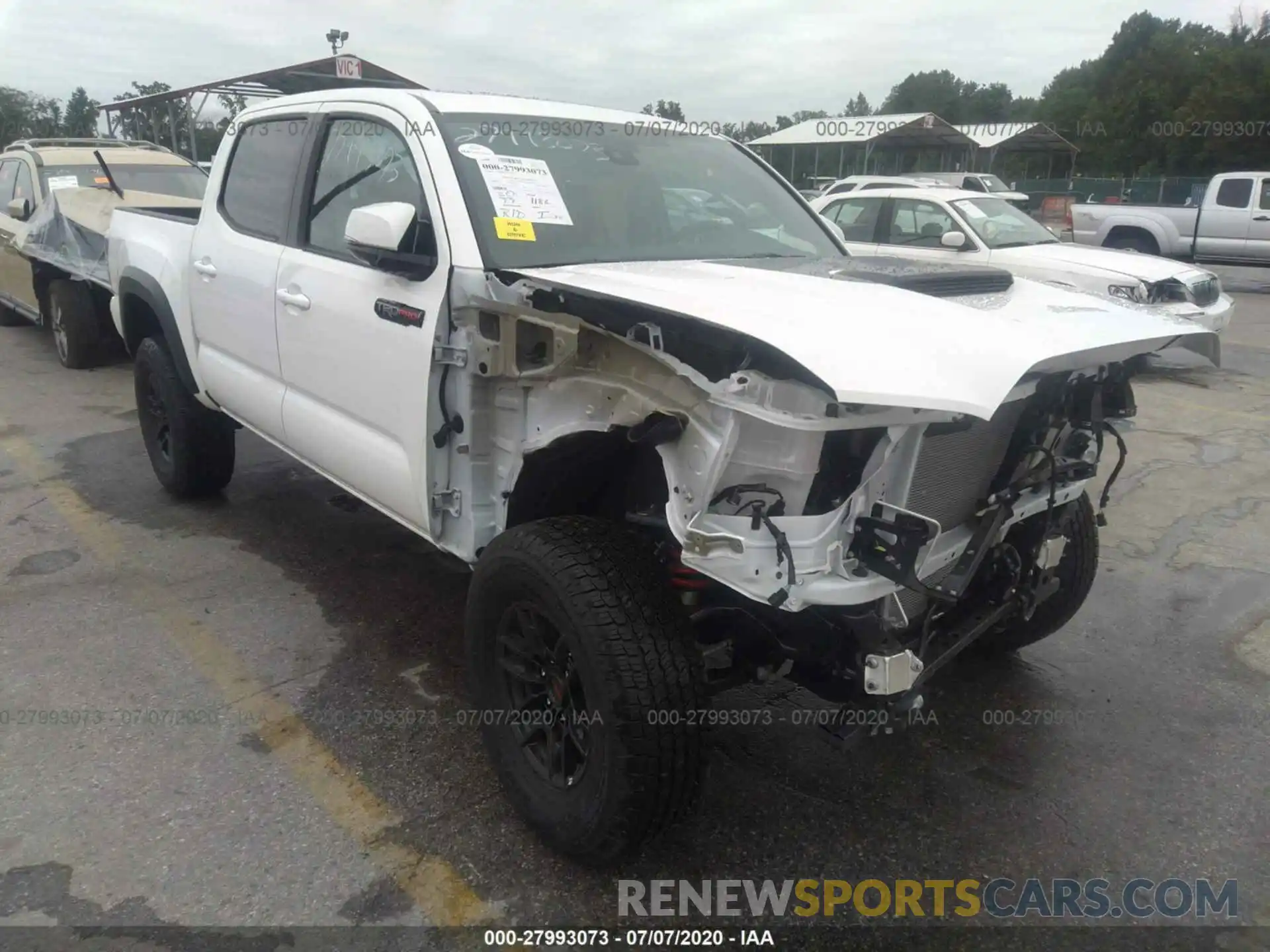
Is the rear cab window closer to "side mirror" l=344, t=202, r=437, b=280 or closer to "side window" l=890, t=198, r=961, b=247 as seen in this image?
"side mirror" l=344, t=202, r=437, b=280

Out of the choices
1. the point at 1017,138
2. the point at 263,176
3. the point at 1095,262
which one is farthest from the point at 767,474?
the point at 1017,138

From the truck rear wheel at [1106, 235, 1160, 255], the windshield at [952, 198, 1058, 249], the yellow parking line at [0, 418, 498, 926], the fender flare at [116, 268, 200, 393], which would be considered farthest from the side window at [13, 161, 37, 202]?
the truck rear wheel at [1106, 235, 1160, 255]

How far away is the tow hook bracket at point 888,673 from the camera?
6.89 feet

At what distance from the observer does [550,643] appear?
2529mm

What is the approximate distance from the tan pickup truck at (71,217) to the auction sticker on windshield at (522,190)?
5.55 metres

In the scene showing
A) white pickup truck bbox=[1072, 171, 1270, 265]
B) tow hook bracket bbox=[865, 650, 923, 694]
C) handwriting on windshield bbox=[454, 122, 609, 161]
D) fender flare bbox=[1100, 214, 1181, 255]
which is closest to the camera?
tow hook bracket bbox=[865, 650, 923, 694]

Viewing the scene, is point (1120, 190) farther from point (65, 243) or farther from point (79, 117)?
point (79, 117)

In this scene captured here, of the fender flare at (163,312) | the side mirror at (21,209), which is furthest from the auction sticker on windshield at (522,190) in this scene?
the side mirror at (21,209)

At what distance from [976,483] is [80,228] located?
7764 millimetres

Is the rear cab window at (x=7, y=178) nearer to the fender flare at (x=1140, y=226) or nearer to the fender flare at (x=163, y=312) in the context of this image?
the fender flare at (x=163, y=312)

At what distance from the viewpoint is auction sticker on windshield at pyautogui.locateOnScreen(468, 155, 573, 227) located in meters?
2.86

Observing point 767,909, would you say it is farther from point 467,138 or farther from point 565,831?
point 467,138

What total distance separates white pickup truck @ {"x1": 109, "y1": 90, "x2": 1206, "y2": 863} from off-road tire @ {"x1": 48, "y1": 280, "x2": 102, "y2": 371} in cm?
546

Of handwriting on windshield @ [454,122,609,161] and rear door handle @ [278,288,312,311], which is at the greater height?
handwriting on windshield @ [454,122,609,161]
